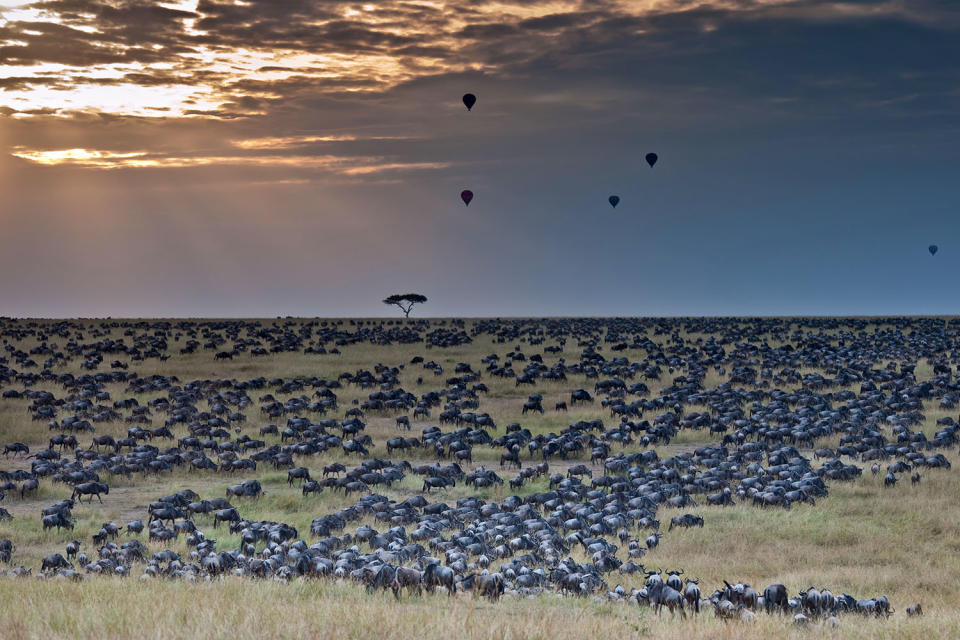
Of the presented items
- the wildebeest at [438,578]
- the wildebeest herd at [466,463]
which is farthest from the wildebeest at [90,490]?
the wildebeest at [438,578]

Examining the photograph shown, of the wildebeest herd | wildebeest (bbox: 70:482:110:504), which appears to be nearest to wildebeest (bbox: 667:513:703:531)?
the wildebeest herd

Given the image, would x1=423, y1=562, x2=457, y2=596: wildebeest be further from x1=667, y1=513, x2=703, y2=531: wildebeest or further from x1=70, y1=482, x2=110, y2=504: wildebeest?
x1=70, y1=482, x2=110, y2=504: wildebeest

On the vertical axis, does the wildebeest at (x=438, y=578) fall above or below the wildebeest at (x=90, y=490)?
above

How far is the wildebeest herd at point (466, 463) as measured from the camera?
67.5 feet

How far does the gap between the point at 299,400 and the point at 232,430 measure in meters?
6.21

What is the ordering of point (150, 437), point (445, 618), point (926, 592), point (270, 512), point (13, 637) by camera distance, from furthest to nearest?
1. point (150, 437)
2. point (270, 512)
3. point (926, 592)
4. point (445, 618)
5. point (13, 637)

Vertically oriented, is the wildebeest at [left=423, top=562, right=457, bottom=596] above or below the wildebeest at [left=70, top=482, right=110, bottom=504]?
above

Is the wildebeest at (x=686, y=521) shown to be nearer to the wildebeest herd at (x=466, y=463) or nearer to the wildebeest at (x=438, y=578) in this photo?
the wildebeest herd at (x=466, y=463)

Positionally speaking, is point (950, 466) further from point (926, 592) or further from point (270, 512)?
point (270, 512)

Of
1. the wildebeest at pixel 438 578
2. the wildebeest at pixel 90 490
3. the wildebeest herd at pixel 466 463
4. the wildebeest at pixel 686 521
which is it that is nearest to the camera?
the wildebeest at pixel 438 578

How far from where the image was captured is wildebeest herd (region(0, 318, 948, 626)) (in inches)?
810

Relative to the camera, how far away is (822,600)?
17422 mm

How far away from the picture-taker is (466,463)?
37.4m

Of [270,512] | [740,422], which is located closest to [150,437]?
[270,512]
